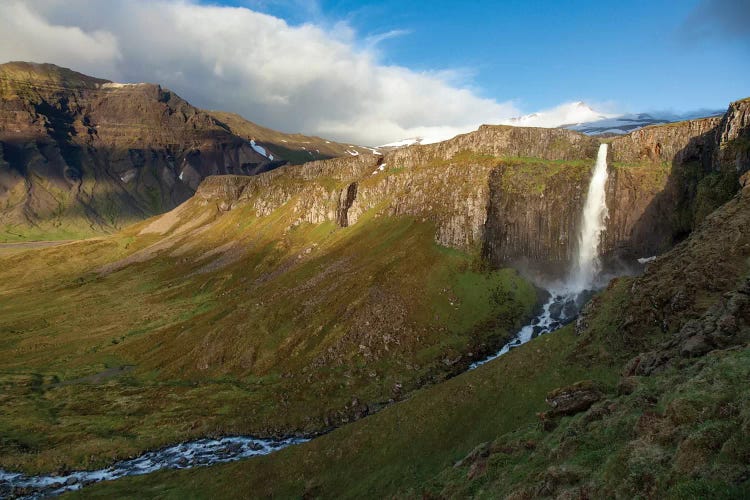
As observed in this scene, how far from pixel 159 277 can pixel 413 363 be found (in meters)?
139

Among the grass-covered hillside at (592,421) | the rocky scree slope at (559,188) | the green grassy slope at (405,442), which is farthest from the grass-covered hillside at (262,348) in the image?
the grass-covered hillside at (592,421)

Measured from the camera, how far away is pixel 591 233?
109 metres

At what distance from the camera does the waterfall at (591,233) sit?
10356 cm

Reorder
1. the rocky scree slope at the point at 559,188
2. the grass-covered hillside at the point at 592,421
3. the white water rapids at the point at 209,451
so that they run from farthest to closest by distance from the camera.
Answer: the rocky scree slope at the point at 559,188, the white water rapids at the point at 209,451, the grass-covered hillside at the point at 592,421

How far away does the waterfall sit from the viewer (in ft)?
340

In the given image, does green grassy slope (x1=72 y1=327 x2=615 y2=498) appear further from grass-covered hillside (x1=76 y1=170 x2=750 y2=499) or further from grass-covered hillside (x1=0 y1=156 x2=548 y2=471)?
grass-covered hillside (x1=0 y1=156 x2=548 y2=471)

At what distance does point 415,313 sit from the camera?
98875mm

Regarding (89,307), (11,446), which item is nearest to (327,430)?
(11,446)

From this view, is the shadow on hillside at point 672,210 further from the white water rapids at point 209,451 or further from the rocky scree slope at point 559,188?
the white water rapids at point 209,451

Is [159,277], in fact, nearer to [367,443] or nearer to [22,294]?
[22,294]

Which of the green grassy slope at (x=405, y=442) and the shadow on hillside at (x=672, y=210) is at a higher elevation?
the shadow on hillside at (x=672, y=210)

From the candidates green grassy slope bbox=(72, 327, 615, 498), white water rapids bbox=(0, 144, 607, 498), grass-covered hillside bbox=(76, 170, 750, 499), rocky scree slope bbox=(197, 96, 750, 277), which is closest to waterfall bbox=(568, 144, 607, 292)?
white water rapids bbox=(0, 144, 607, 498)

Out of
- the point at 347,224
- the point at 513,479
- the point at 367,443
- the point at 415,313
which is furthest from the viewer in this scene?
the point at 347,224

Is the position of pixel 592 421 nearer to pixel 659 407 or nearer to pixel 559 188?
pixel 659 407
